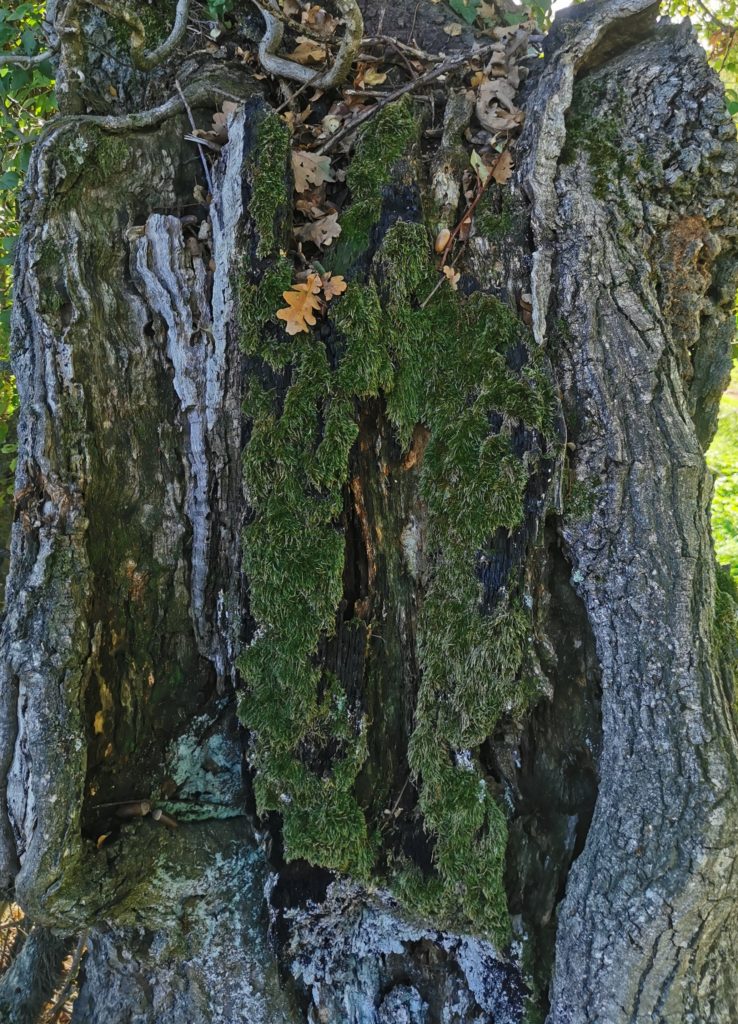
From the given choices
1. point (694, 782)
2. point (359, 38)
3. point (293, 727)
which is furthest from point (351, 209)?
point (694, 782)

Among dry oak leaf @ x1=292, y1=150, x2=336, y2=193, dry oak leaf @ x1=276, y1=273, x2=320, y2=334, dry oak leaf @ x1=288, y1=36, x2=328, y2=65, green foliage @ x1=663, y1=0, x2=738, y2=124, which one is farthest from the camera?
green foliage @ x1=663, y1=0, x2=738, y2=124

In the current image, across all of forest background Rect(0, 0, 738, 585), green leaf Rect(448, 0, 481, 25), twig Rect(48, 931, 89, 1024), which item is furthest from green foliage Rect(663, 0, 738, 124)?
twig Rect(48, 931, 89, 1024)

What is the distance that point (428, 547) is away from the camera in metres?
2.38

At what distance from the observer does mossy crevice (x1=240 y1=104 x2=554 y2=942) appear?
7.30ft

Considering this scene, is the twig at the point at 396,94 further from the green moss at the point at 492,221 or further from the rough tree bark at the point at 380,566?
the green moss at the point at 492,221

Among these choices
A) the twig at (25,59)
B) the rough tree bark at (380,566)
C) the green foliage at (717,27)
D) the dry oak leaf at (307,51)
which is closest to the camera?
→ the rough tree bark at (380,566)

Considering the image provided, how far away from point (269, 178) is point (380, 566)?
1477 mm

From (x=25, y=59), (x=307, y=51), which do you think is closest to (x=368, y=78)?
(x=307, y=51)

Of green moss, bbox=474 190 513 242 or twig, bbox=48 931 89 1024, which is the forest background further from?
twig, bbox=48 931 89 1024

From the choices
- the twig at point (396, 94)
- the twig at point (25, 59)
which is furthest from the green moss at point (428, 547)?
the twig at point (25, 59)

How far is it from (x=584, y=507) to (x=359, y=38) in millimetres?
1985

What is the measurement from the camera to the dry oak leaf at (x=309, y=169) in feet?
8.45

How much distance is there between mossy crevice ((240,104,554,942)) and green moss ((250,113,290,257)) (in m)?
0.14

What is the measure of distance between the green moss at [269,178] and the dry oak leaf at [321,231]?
0.13 m
